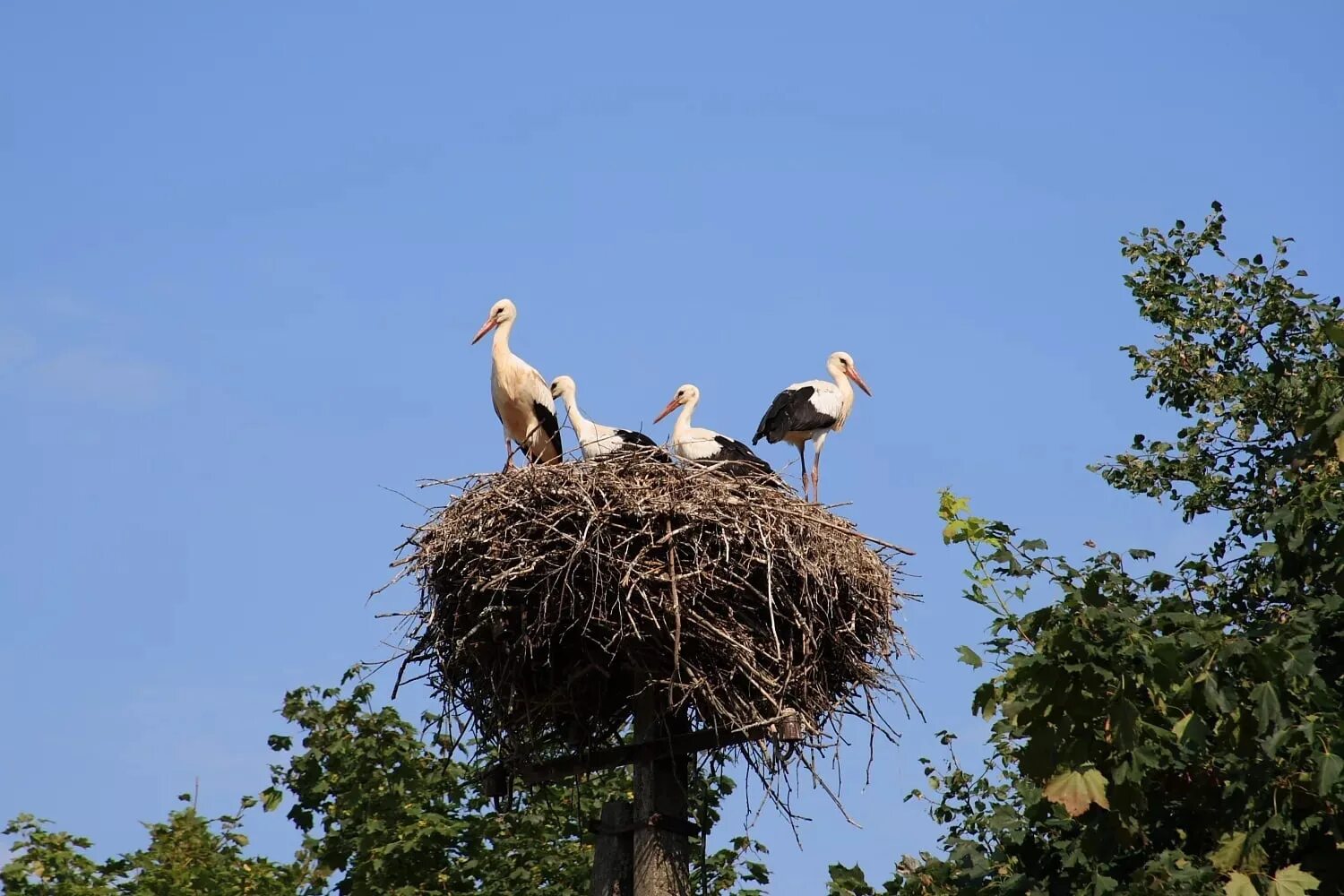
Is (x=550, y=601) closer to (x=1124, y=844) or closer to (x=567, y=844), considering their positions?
(x=1124, y=844)

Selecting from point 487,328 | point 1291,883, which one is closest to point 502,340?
point 487,328

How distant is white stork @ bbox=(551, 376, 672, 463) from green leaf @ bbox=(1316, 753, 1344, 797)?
4274 millimetres

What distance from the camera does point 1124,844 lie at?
718 centimetres

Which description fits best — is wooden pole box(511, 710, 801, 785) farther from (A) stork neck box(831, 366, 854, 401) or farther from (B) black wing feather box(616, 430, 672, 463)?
(A) stork neck box(831, 366, 854, 401)

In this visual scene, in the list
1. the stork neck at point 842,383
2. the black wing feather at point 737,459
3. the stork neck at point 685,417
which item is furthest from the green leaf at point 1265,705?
the stork neck at point 842,383

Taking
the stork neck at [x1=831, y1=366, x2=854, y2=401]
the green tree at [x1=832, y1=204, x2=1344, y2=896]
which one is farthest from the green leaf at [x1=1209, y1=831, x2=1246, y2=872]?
the stork neck at [x1=831, y1=366, x2=854, y2=401]

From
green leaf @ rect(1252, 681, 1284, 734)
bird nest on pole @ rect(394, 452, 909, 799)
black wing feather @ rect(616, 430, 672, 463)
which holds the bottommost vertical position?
green leaf @ rect(1252, 681, 1284, 734)

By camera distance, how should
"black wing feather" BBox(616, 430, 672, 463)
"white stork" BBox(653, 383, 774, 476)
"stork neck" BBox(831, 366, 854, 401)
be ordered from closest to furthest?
1. "black wing feather" BBox(616, 430, 672, 463)
2. "white stork" BBox(653, 383, 774, 476)
3. "stork neck" BBox(831, 366, 854, 401)

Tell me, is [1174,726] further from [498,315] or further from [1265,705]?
[498,315]

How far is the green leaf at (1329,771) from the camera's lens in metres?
6.32

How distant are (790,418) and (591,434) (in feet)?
7.80

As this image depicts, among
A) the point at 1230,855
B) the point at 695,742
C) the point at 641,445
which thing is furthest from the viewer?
the point at 641,445

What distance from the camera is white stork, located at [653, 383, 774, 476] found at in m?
10.6

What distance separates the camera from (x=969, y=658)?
25.1 ft
